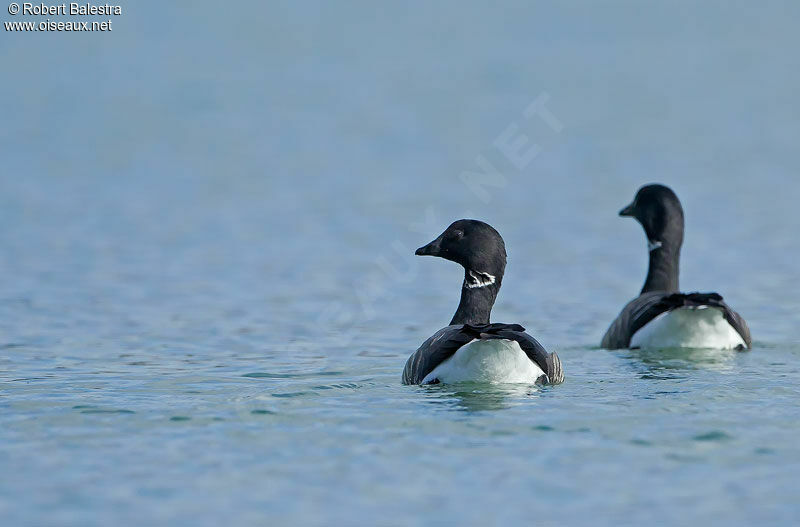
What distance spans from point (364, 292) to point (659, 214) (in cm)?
488

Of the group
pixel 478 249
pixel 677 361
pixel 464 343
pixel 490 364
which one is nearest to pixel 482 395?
pixel 490 364

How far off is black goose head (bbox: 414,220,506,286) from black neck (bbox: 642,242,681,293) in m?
4.73

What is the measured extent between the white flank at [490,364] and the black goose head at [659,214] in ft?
21.8

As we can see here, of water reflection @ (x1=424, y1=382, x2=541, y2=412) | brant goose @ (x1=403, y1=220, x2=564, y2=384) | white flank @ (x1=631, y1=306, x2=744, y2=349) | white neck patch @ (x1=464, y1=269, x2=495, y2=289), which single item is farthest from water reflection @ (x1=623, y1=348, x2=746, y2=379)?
water reflection @ (x1=424, y1=382, x2=541, y2=412)

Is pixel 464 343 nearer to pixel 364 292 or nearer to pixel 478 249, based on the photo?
pixel 478 249

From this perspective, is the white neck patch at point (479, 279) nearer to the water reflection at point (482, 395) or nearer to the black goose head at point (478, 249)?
the black goose head at point (478, 249)

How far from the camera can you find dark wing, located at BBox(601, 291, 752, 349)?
1603 cm

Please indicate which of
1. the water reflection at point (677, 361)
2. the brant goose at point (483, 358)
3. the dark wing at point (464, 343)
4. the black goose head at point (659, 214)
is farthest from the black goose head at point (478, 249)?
the black goose head at point (659, 214)

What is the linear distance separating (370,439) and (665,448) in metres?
2.40

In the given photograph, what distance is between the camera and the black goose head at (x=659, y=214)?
767 inches

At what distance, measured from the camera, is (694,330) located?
652 inches

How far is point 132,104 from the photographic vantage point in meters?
45.6

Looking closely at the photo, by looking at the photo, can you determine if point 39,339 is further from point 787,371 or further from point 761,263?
point 761,263

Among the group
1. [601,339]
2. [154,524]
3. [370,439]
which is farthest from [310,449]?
[601,339]
